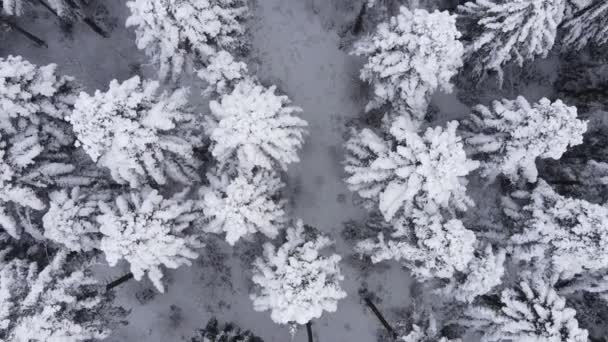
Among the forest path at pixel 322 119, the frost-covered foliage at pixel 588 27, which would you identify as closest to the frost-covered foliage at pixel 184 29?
the forest path at pixel 322 119

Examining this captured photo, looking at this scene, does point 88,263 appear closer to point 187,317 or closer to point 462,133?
point 187,317

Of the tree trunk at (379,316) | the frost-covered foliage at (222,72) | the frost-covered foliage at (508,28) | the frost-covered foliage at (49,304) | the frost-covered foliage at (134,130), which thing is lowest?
the frost-covered foliage at (49,304)

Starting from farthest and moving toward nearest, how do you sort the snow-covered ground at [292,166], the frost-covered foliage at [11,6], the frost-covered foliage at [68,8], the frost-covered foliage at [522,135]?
1. the snow-covered ground at [292,166]
2. the frost-covered foliage at [68,8]
3. the frost-covered foliage at [11,6]
4. the frost-covered foliage at [522,135]

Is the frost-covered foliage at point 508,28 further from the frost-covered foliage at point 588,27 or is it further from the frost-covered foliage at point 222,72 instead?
the frost-covered foliage at point 222,72

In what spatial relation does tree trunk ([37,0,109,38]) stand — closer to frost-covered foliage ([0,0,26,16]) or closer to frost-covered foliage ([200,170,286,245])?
frost-covered foliage ([0,0,26,16])

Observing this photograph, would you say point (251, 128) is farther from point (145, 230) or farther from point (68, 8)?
point (68, 8)

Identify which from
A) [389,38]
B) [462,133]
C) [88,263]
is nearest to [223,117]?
[389,38]

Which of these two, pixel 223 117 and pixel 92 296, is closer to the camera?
pixel 223 117
